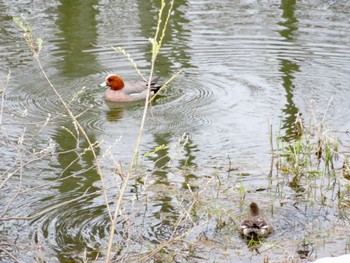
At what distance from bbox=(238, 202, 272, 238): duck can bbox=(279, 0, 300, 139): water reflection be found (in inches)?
112

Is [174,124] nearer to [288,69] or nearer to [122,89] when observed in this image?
[122,89]

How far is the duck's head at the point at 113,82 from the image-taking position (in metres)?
12.5

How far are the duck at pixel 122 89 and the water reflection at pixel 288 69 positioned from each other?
1.89m

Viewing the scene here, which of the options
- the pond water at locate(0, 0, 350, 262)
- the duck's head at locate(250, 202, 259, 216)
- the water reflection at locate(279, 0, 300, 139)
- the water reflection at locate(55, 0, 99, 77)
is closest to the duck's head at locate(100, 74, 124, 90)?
the pond water at locate(0, 0, 350, 262)

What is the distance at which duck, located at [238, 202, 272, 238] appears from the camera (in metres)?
7.55

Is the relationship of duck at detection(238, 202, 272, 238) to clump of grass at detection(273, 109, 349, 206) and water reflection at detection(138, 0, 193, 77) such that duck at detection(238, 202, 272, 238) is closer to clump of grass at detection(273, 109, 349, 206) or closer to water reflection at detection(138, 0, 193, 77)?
clump of grass at detection(273, 109, 349, 206)

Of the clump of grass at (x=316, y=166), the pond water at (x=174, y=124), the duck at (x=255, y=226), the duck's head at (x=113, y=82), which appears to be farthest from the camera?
the duck's head at (x=113, y=82)

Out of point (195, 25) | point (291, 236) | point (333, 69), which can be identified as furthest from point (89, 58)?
point (291, 236)

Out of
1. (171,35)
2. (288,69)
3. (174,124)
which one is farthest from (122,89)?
(171,35)

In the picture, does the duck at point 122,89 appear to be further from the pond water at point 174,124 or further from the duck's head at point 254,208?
the duck's head at point 254,208

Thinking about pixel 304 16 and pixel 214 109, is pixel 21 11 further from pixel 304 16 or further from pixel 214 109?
pixel 214 109

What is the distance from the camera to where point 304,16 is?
16125 millimetres

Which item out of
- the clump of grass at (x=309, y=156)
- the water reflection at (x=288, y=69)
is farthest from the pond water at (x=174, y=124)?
the clump of grass at (x=309, y=156)

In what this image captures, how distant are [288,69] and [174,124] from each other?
2.83 m
